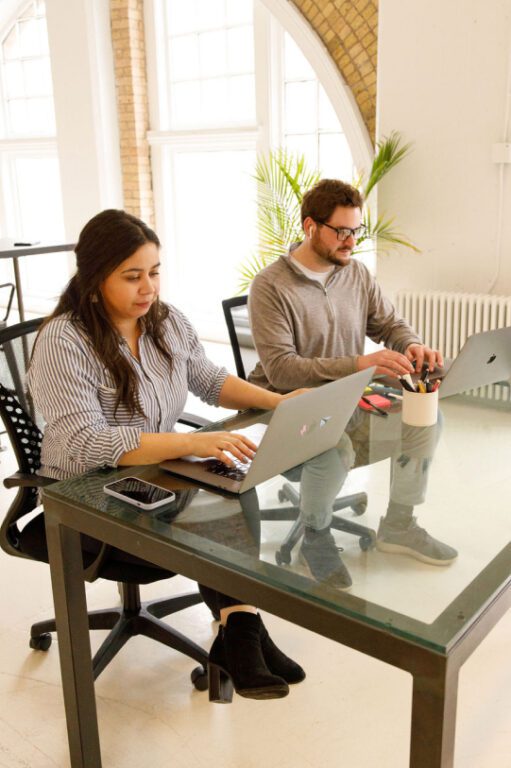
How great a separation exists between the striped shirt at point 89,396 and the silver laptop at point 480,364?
2.52 feet

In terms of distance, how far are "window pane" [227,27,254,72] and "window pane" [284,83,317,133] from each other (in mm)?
465

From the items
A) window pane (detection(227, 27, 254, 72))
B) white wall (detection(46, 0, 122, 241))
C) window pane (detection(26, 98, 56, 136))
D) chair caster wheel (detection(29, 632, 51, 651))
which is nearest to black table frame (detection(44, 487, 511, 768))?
chair caster wheel (detection(29, 632, 51, 651))

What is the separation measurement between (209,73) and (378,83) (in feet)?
7.24

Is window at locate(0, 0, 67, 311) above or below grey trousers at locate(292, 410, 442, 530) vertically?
above

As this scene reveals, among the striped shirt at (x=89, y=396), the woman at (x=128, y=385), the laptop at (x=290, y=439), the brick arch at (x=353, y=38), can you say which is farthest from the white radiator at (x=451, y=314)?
the laptop at (x=290, y=439)

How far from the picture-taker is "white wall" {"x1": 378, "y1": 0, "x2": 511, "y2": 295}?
4.09 meters

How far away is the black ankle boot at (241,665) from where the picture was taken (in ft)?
5.44

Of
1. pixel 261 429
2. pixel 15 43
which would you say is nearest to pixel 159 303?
pixel 261 429

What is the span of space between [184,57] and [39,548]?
17.5 ft

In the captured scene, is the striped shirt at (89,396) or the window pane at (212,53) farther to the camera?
the window pane at (212,53)

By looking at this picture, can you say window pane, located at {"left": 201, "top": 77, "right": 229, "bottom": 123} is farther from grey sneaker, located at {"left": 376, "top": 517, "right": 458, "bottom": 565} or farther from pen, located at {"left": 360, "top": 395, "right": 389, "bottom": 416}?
grey sneaker, located at {"left": 376, "top": 517, "right": 458, "bottom": 565}

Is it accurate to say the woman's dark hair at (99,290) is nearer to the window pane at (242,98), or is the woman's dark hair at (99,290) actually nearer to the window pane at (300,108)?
the window pane at (300,108)

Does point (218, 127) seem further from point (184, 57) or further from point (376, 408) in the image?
point (376, 408)

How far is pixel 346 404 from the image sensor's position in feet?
5.85
